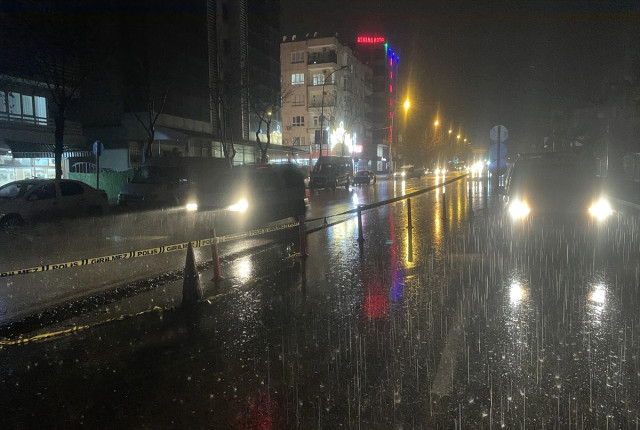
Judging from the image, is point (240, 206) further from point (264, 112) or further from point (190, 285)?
point (264, 112)

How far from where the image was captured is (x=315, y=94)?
7300 cm

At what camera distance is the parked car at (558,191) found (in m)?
10.5

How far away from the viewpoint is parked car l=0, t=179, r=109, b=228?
1445 cm

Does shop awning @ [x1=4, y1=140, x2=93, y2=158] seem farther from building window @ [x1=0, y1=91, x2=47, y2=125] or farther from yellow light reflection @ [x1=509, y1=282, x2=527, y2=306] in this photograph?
yellow light reflection @ [x1=509, y1=282, x2=527, y2=306]

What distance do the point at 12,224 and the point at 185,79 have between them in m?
28.6

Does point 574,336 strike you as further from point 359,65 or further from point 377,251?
point 359,65

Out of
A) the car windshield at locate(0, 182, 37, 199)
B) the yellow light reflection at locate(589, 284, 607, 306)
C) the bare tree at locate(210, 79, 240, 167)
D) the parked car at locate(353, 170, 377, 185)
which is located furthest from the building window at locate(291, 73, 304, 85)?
the yellow light reflection at locate(589, 284, 607, 306)

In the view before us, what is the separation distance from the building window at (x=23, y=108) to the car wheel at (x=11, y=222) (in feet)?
Answer: 45.0

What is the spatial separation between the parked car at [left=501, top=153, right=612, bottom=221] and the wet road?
202 centimetres

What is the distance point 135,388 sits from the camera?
4148 mm

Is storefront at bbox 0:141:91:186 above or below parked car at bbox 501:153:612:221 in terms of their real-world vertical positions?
above

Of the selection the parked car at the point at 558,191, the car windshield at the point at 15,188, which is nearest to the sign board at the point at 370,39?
the car windshield at the point at 15,188

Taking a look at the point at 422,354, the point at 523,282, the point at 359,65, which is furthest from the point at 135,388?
the point at 359,65

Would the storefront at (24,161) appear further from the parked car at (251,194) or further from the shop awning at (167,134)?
the parked car at (251,194)
